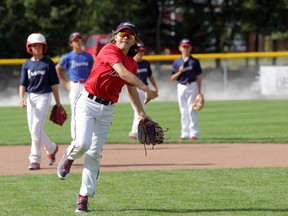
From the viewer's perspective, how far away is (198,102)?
52.6 ft

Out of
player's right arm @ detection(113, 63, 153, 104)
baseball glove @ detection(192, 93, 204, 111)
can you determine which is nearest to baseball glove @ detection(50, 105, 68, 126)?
baseball glove @ detection(192, 93, 204, 111)

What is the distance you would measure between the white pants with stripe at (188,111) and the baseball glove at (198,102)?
0.13 m

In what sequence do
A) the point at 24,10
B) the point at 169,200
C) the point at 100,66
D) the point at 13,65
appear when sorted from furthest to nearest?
the point at 24,10 → the point at 13,65 → the point at 169,200 → the point at 100,66

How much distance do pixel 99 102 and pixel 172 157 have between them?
500cm

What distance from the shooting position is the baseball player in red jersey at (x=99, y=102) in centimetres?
831

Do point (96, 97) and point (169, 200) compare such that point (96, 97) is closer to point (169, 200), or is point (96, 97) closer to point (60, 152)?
point (169, 200)

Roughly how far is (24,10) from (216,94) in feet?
38.8

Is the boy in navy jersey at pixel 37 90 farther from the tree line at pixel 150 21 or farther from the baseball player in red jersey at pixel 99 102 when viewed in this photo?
the tree line at pixel 150 21

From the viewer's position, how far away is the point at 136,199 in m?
9.08

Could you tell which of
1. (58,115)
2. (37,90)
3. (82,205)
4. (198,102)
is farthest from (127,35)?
(198,102)

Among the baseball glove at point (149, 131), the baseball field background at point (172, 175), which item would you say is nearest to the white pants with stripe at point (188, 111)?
the baseball field background at point (172, 175)

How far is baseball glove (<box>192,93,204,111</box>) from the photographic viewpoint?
15.9m

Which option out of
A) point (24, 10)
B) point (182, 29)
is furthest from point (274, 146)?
point (182, 29)

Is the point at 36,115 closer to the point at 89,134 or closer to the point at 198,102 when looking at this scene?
the point at 89,134
